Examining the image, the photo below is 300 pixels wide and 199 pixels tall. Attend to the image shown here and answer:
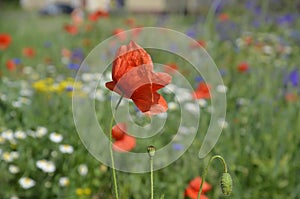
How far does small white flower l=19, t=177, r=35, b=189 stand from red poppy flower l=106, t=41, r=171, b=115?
1.05m

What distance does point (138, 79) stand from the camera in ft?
2.48

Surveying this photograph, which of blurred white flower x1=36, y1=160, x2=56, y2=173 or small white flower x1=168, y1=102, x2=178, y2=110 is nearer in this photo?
blurred white flower x1=36, y1=160, x2=56, y2=173

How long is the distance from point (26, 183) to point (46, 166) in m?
0.09

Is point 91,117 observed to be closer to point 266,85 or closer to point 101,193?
point 101,193

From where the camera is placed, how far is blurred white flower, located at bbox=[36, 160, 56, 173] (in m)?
1.75

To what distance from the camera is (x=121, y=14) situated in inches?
190

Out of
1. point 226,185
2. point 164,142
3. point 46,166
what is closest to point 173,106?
point 164,142

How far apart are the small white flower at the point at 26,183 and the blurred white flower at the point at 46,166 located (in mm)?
57

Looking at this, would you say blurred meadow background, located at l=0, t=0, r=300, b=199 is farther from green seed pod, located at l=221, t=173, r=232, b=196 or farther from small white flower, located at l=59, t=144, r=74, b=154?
green seed pod, located at l=221, t=173, r=232, b=196

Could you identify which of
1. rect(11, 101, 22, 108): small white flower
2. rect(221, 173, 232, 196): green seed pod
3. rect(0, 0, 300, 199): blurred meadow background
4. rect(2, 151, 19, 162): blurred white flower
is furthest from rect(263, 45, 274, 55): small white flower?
rect(221, 173, 232, 196): green seed pod

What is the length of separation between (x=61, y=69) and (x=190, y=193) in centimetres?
198

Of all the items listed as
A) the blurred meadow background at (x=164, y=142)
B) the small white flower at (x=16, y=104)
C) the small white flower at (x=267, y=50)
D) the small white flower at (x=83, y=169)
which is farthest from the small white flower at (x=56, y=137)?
the small white flower at (x=267, y=50)

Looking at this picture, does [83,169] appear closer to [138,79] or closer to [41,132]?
[41,132]

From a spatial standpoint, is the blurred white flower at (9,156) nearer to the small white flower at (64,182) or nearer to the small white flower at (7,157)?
the small white flower at (7,157)
